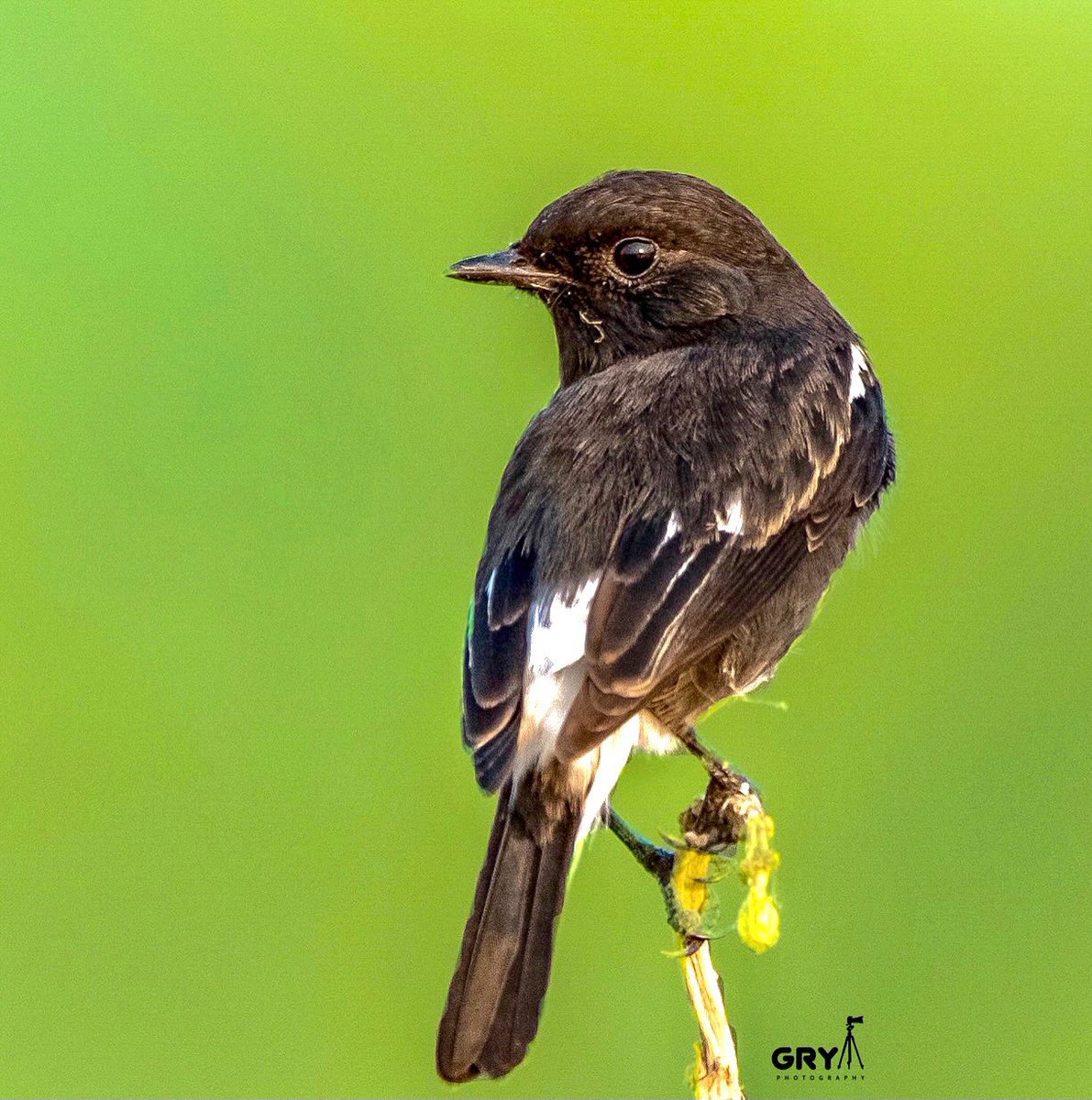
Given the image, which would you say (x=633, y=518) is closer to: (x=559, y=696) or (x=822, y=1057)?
(x=559, y=696)

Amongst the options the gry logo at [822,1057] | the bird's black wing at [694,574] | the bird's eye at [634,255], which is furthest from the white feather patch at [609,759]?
the bird's eye at [634,255]

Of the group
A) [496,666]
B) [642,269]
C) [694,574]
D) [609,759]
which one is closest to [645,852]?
[609,759]

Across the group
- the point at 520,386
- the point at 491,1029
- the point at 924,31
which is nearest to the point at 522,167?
the point at 520,386

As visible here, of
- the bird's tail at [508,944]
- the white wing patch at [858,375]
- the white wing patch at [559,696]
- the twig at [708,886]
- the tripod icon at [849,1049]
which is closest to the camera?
the twig at [708,886]

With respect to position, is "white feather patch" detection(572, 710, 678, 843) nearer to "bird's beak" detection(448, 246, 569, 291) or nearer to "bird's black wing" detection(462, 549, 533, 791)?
"bird's black wing" detection(462, 549, 533, 791)

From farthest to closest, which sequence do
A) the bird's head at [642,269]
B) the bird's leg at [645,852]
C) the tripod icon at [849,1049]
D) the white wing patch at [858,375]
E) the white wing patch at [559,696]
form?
the bird's head at [642,269] < the white wing patch at [858,375] < the tripod icon at [849,1049] < the bird's leg at [645,852] < the white wing patch at [559,696]

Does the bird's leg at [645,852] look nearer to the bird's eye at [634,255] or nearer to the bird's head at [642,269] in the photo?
the bird's head at [642,269]
